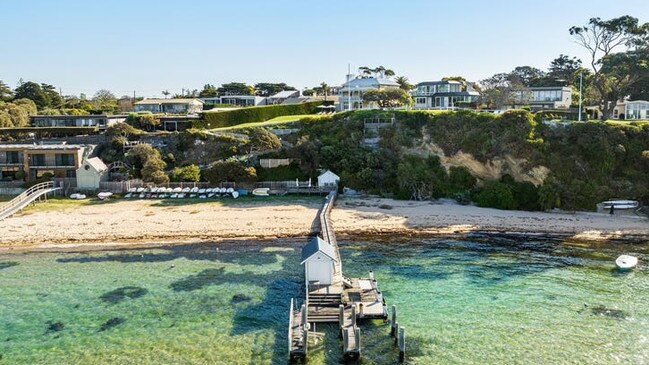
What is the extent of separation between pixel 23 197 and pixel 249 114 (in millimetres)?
34639

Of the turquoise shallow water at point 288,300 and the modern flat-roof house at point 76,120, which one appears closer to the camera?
the turquoise shallow water at point 288,300

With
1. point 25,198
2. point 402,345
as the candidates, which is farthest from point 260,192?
point 402,345

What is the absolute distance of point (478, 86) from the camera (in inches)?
3782

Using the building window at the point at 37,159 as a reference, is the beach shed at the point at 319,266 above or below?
below

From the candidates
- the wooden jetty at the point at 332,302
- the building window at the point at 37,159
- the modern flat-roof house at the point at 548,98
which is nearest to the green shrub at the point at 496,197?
the wooden jetty at the point at 332,302

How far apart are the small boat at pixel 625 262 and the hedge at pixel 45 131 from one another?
199ft

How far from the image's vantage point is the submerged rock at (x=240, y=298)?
26.2 metres

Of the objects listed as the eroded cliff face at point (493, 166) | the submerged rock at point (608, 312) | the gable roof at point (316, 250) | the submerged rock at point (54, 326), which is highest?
the eroded cliff face at point (493, 166)

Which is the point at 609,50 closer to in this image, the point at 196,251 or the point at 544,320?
the point at 544,320

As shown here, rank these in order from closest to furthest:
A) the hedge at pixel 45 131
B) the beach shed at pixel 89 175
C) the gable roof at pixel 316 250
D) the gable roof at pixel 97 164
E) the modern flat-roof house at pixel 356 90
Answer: the gable roof at pixel 316 250, the beach shed at pixel 89 175, the gable roof at pixel 97 164, the hedge at pixel 45 131, the modern flat-roof house at pixel 356 90

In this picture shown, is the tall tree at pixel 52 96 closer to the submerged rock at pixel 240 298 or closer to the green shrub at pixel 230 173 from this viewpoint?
the green shrub at pixel 230 173

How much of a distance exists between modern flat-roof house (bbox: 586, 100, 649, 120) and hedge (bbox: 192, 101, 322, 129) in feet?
130

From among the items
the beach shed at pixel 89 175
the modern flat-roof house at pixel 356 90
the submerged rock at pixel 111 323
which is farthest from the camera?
the modern flat-roof house at pixel 356 90

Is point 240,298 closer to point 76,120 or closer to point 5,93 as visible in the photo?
point 76,120
